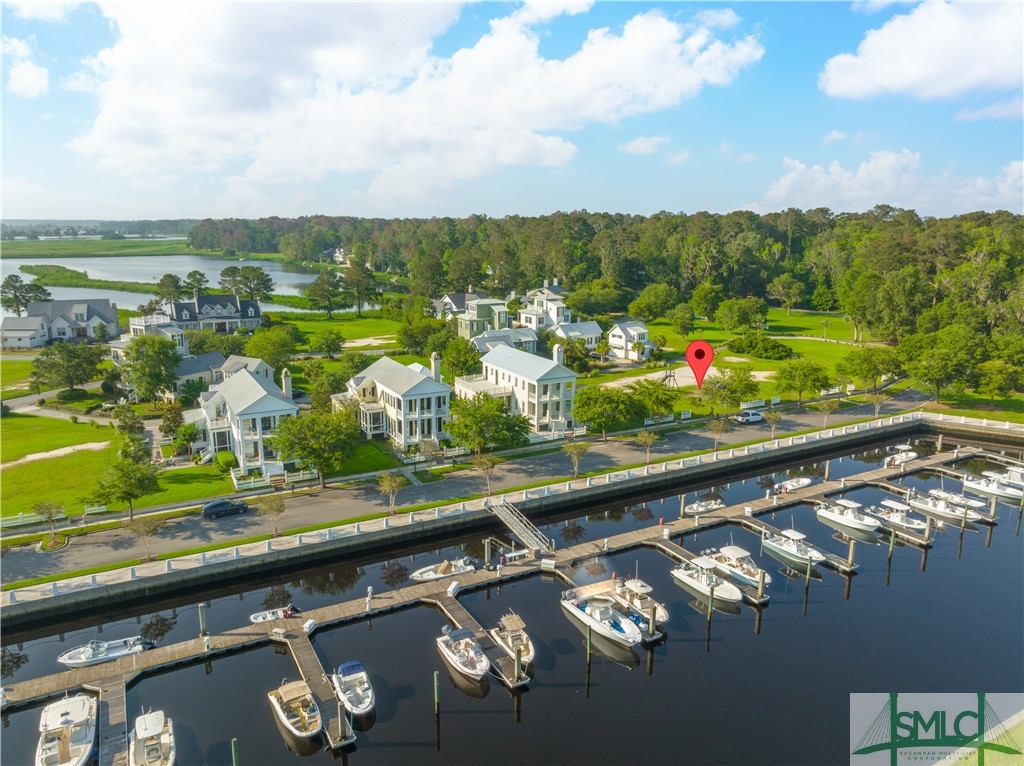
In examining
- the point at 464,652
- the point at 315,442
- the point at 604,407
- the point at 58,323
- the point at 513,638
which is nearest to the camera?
the point at 464,652

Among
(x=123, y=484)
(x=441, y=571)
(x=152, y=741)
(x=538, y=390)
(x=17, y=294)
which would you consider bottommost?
(x=152, y=741)

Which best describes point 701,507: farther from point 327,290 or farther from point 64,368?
point 327,290

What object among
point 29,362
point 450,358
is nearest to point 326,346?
point 450,358

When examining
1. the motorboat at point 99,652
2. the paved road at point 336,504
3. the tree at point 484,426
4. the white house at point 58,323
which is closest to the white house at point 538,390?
the paved road at point 336,504

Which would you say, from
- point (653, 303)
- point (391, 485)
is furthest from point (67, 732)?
point (653, 303)

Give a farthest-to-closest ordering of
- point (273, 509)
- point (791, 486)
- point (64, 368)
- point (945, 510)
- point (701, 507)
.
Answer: point (64, 368) → point (791, 486) → point (945, 510) → point (701, 507) → point (273, 509)
